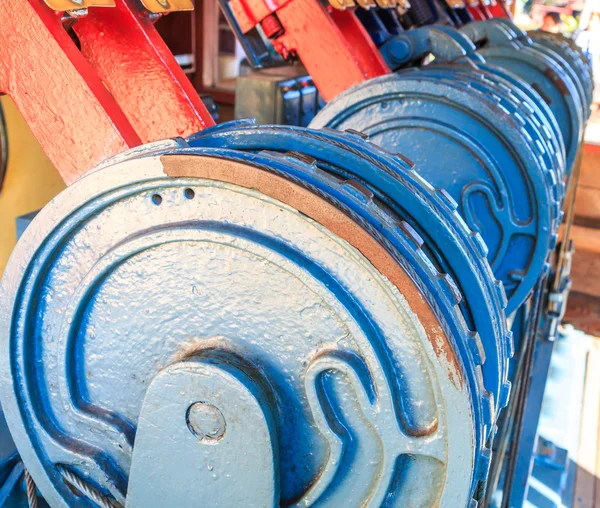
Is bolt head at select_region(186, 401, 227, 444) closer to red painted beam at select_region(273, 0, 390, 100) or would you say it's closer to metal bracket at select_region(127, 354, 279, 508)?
metal bracket at select_region(127, 354, 279, 508)

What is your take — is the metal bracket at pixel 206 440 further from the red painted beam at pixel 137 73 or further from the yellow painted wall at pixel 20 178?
the yellow painted wall at pixel 20 178

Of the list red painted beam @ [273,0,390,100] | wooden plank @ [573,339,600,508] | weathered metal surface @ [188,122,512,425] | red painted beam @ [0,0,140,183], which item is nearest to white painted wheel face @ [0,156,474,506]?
weathered metal surface @ [188,122,512,425]

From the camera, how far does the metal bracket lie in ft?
3.33

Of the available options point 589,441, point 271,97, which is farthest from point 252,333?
point 589,441

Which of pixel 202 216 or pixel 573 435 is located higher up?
pixel 573 435

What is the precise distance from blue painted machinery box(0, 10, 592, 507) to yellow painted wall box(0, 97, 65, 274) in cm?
194

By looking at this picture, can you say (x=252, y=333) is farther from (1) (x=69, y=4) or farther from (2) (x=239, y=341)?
(1) (x=69, y=4)

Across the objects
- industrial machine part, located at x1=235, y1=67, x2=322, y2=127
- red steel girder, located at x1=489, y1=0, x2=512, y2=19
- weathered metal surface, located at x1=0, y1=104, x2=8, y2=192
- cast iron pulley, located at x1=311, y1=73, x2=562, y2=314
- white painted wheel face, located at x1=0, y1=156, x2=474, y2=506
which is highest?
red steel girder, located at x1=489, y1=0, x2=512, y2=19

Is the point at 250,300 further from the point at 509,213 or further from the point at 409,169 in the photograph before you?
the point at 509,213

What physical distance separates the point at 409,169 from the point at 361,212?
394mm

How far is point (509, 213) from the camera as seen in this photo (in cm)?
224

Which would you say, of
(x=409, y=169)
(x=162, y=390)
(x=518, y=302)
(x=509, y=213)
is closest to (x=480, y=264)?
(x=409, y=169)

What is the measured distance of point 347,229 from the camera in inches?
36.3

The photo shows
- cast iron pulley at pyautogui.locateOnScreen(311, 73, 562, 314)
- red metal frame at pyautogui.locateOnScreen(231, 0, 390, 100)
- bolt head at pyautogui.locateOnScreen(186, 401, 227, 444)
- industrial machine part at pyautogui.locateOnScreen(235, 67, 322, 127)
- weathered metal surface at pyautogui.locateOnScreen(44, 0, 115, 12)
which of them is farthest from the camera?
industrial machine part at pyautogui.locateOnScreen(235, 67, 322, 127)
